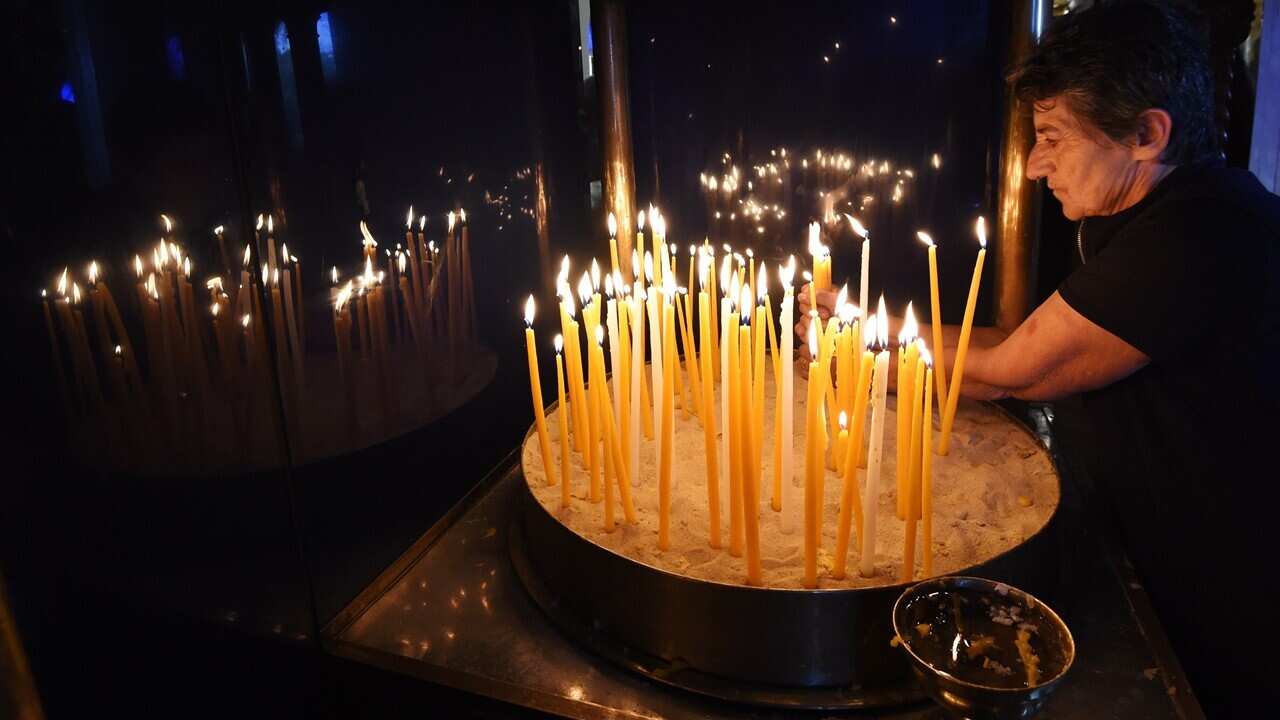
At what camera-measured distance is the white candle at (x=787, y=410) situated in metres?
1.17

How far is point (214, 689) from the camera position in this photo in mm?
1104

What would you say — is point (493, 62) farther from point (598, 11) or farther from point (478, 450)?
point (478, 450)

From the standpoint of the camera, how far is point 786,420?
1.25 metres

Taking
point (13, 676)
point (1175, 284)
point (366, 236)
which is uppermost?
point (366, 236)

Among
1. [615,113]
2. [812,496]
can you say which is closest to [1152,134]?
[812,496]

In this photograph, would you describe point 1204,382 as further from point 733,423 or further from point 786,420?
point 733,423

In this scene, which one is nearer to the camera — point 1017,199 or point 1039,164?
point 1039,164

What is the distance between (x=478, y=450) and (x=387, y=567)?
1.22 ft

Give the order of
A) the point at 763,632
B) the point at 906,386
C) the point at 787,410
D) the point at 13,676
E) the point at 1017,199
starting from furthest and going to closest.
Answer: the point at 1017,199 < the point at 787,410 < the point at 906,386 < the point at 763,632 < the point at 13,676

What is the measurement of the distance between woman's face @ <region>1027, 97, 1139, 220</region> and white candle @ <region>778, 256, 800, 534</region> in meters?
0.58

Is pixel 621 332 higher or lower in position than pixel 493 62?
lower

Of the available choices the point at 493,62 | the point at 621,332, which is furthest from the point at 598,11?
the point at 621,332

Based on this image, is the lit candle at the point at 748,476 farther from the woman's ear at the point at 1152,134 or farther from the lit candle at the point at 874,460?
the woman's ear at the point at 1152,134

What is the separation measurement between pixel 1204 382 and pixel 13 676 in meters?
1.61
